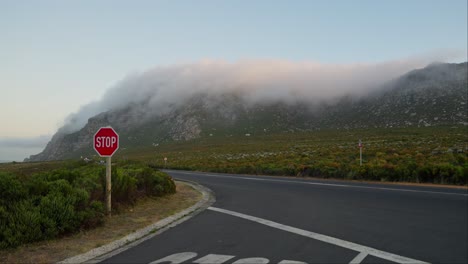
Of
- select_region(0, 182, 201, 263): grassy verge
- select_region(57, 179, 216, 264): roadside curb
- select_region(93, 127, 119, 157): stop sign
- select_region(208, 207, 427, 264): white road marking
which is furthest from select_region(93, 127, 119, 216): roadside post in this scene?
select_region(208, 207, 427, 264): white road marking

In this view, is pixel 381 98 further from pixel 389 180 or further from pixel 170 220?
pixel 170 220

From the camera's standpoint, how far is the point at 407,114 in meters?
118

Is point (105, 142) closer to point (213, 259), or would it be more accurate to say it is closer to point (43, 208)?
point (43, 208)

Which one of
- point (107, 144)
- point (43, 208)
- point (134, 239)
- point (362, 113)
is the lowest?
point (134, 239)

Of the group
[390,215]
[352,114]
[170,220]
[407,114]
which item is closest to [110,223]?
[170,220]

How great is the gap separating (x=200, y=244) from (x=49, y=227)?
300cm

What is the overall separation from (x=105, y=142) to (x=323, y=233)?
18.0 feet

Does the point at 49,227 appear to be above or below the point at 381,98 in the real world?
below

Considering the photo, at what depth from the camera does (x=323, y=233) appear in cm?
706

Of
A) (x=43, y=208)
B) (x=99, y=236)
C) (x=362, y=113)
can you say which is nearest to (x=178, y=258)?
(x=99, y=236)

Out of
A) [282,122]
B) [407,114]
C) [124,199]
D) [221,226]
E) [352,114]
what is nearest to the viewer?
[221,226]

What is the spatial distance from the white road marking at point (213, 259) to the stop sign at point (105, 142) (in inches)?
173

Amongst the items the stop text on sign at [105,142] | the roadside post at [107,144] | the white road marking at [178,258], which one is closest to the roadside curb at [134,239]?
the white road marking at [178,258]

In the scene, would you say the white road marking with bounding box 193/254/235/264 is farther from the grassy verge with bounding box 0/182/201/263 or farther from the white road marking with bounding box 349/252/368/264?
the grassy verge with bounding box 0/182/201/263
